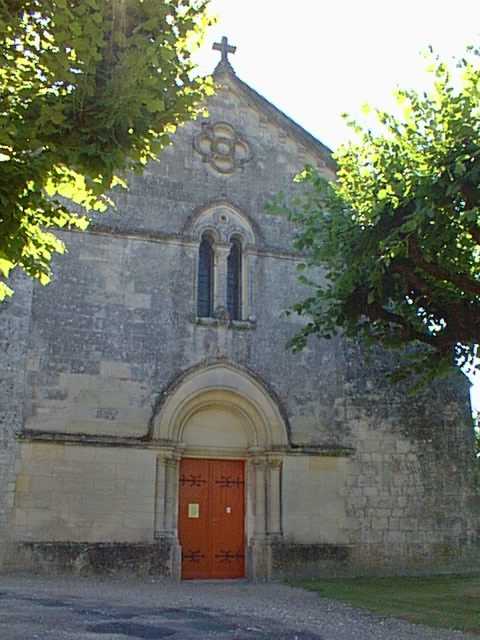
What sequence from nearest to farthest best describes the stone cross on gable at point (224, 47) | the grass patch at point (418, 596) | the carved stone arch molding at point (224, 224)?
the grass patch at point (418, 596), the carved stone arch molding at point (224, 224), the stone cross on gable at point (224, 47)

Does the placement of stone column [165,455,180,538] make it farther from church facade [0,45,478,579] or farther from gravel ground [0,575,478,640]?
gravel ground [0,575,478,640]

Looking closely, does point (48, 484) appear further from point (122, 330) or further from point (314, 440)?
point (314, 440)

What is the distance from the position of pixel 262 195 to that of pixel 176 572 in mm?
7947

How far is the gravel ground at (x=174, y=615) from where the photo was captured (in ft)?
26.2

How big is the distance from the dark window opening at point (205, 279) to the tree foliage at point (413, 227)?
9.57 feet

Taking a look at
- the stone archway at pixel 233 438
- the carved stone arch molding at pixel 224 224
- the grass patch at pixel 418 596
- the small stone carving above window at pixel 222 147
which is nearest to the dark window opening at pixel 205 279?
the carved stone arch molding at pixel 224 224

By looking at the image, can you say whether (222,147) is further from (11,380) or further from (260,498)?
(260,498)

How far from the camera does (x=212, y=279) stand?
15.5 m

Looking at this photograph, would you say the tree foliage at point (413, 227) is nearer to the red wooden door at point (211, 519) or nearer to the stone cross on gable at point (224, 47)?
the red wooden door at point (211, 519)

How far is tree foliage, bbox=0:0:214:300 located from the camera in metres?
6.21

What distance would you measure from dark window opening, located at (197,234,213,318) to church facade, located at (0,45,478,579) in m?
0.05

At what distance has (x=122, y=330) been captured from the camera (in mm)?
14469

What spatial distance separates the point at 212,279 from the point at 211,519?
482 cm

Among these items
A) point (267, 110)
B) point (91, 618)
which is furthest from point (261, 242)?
point (91, 618)
